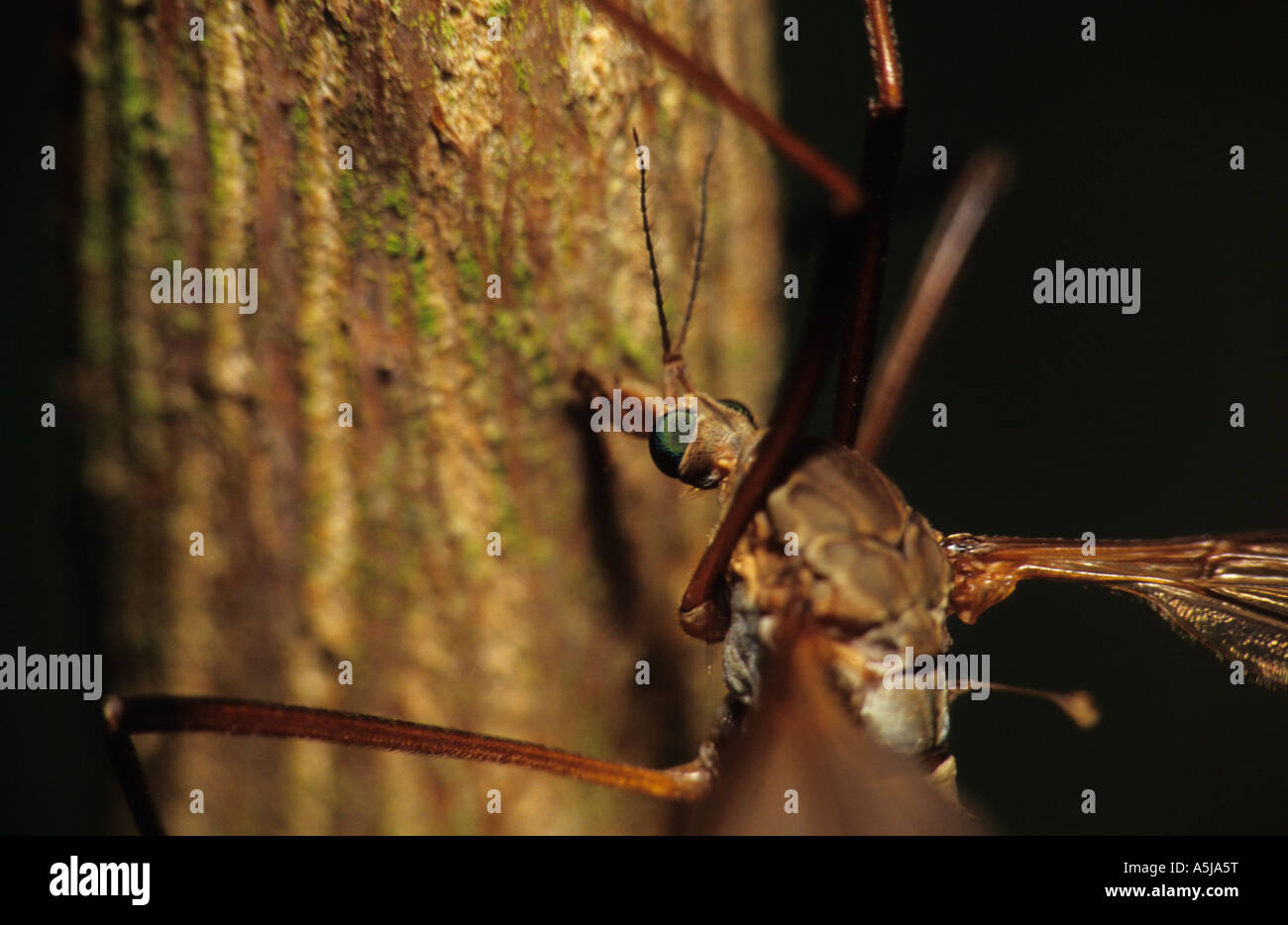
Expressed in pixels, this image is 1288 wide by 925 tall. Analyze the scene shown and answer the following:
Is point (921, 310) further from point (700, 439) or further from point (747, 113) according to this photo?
point (747, 113)

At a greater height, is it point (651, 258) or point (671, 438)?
point (651, 258)

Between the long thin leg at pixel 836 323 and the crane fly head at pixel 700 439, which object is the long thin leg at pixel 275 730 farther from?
the crane fly head at pixel 700 439

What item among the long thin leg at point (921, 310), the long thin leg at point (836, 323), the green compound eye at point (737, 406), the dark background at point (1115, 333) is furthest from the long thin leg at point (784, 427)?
the dark background at point (1115, 333)

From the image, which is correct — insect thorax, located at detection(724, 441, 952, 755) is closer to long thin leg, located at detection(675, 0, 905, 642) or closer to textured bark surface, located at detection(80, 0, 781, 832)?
long thin leg, located at detection(675, 0, 905, 642)

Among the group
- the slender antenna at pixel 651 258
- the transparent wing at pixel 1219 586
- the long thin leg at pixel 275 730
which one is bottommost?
the long thin leg at pixel 275 730

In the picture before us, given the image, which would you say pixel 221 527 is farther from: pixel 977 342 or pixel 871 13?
pixel 977 342

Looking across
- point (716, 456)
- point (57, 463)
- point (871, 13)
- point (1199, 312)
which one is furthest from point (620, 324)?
point (1199, 312)

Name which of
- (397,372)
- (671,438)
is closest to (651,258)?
(671,438)

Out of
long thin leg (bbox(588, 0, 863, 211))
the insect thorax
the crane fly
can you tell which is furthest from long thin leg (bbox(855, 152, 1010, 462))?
long thin leg (bbox(588, 0, 863, 211))
